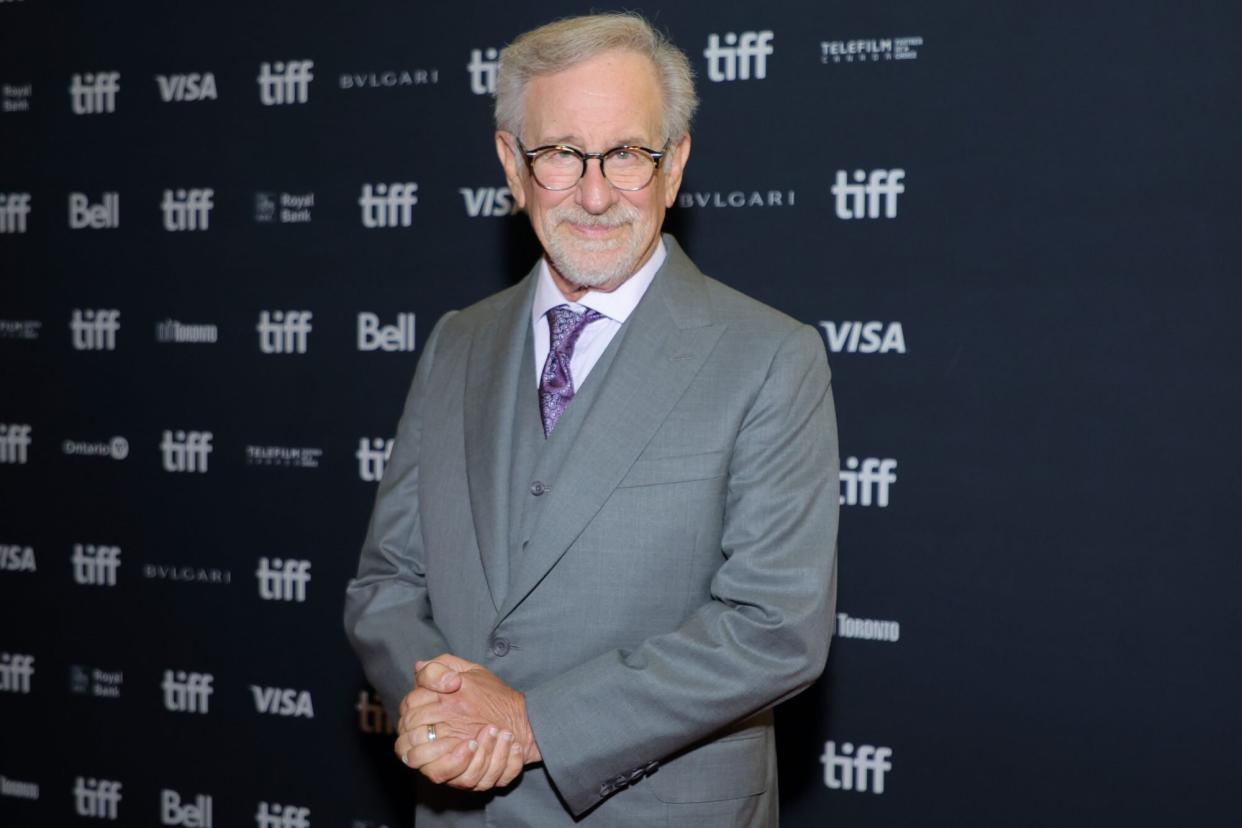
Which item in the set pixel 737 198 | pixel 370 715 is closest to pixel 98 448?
pixel 370 715

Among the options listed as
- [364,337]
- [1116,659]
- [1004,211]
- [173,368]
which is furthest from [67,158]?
[1116,659]

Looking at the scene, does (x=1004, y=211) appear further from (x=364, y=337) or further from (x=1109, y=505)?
(x=364, y=337)

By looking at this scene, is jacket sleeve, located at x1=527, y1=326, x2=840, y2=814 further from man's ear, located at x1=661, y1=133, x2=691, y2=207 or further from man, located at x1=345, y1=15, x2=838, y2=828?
man's ear, located at x1=661, y1=133, x2=691, y2=207

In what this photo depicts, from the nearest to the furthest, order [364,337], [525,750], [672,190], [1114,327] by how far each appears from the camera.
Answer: [525,750]
[672,190]
[1114,327]
[364,337]

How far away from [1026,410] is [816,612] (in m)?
1.22

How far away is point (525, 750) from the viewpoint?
4.99 feet

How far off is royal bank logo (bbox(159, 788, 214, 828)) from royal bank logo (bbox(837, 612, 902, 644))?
1.95 metres

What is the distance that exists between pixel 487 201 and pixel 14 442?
172 cm

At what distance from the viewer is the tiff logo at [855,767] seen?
2719 millimetres

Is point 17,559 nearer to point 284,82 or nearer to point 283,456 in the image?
point 283,456

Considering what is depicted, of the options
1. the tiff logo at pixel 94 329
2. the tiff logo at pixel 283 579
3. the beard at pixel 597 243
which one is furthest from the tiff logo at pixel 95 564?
the beard at pixel 597 243

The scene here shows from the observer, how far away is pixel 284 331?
3229 mm

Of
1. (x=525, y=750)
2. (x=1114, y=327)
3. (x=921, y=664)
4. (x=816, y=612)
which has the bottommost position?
(x=921, y=664)

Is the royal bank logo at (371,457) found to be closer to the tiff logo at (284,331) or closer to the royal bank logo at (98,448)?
the tiff logo at (284,331)
